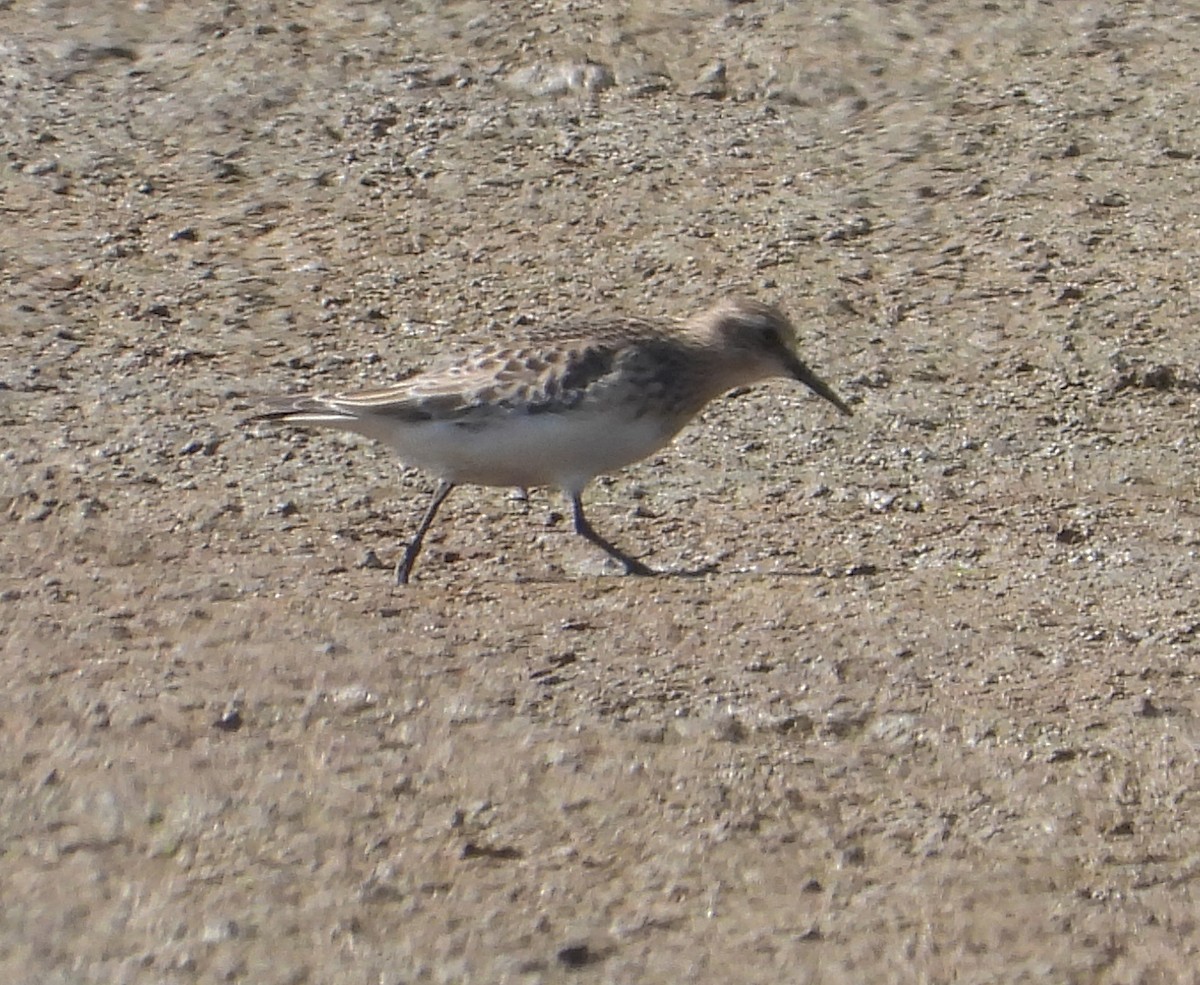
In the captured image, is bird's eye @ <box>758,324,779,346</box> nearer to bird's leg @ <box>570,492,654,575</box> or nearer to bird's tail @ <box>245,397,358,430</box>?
bird's leg @ <box>570,492,654,575</box>

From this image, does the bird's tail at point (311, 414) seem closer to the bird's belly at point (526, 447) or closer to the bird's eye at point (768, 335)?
the bird's belly at point (526, 447)

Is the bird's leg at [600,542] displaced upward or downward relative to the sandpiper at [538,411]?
downward

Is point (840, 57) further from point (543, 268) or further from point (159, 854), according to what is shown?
point (159, 854)

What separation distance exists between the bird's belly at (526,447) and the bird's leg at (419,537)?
0.08 meters

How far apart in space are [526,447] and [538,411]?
12 centimetres

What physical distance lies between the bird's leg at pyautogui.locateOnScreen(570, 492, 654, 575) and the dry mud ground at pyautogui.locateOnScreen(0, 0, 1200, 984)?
208 mm

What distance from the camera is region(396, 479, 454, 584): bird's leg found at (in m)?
7.61

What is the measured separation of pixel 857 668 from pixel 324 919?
A: 6.38ft

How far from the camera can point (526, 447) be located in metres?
7.59

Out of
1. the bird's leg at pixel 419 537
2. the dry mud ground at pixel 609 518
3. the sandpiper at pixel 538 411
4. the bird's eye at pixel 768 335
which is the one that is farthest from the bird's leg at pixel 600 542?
the bird's eye at pixel 768 335

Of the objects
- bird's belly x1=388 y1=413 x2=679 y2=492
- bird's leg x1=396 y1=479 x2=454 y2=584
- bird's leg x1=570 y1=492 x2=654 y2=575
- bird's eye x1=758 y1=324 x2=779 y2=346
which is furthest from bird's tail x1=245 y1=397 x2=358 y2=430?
bird's eye x1=758 y1=324 x2=779 y2=346

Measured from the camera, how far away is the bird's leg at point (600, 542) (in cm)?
770

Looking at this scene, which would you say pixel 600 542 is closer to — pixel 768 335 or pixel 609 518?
pixel 609 518

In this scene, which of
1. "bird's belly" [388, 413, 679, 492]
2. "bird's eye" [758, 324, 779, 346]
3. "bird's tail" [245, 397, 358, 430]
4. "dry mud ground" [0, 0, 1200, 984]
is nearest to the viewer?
"dry mud ground" [0, 0, 1200, 984]
